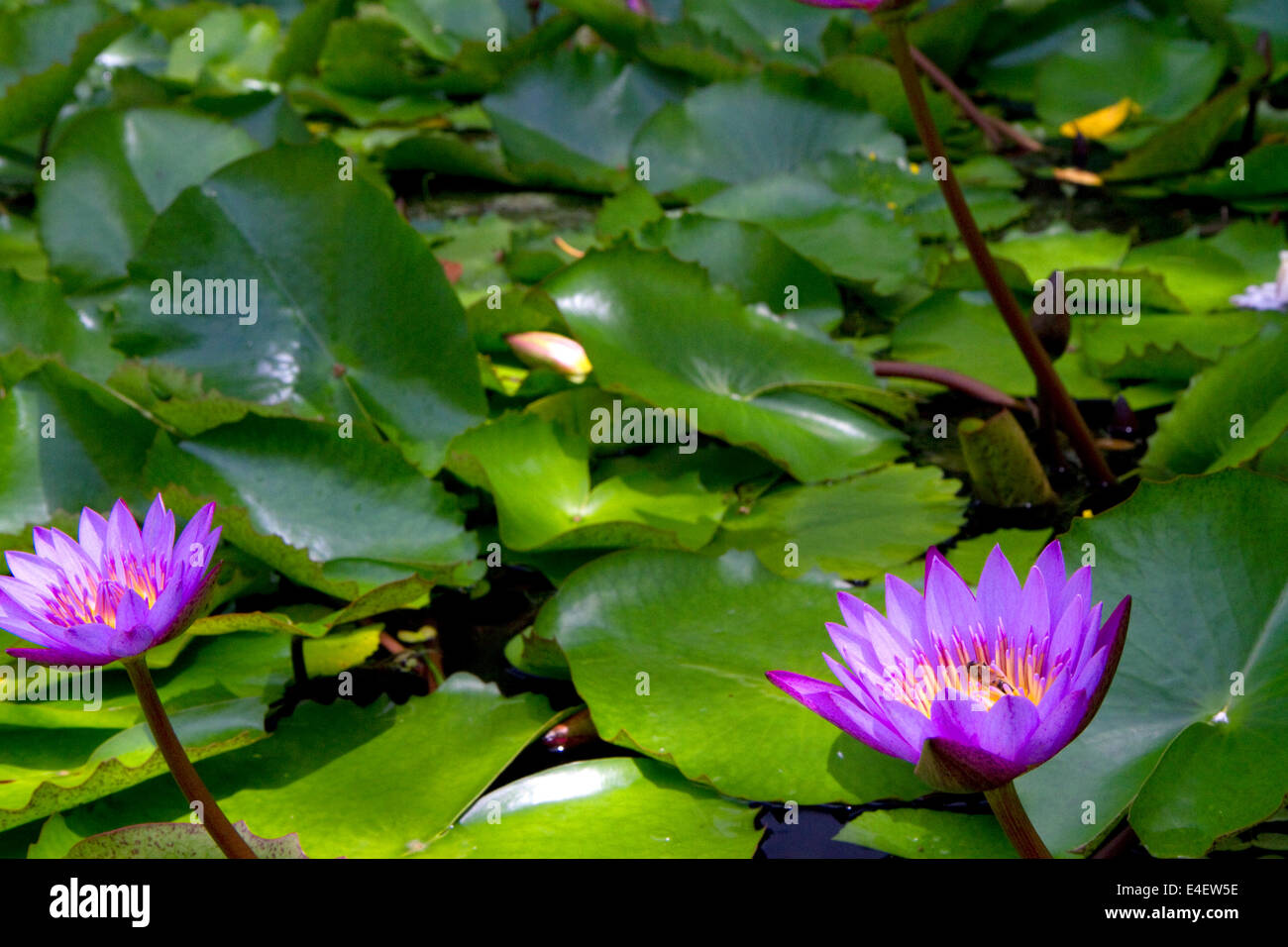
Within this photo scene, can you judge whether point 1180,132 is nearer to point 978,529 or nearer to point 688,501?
point 978,529

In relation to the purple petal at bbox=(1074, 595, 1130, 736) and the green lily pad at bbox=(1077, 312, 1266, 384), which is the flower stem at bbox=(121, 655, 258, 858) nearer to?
the purple petal at bbox=(1074, 595, 1130, 736)

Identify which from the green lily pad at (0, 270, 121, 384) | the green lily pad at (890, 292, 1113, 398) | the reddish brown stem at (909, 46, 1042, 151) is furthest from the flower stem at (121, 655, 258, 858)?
the reddish brown stem at (909, 46, 1042, 151)

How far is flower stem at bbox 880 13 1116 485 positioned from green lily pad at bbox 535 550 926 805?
0.40 meters

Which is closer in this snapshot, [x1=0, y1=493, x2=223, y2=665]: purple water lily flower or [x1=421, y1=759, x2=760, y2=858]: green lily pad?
[x1=0, y1=493, x2=223, y2=665]: purple water lily flower

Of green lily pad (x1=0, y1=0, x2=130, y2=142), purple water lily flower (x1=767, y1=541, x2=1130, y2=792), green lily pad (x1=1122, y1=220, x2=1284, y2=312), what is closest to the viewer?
purple water lily flower (x1=767, y1=541, x2=1130, y2=792)

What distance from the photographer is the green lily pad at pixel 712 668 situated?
2.89ft

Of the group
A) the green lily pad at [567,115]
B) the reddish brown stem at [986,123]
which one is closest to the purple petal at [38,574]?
the green lily pad at [567,115]

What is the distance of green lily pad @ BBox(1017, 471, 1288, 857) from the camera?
0.77 meters

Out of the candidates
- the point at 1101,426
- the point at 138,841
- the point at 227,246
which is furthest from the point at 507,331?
the point at 138,841

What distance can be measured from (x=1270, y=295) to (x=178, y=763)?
1.54 m

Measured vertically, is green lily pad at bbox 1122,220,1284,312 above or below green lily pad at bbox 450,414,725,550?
above

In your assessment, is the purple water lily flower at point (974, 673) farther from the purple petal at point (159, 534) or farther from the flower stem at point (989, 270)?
Answer: the flower stem at point (989, 270)
